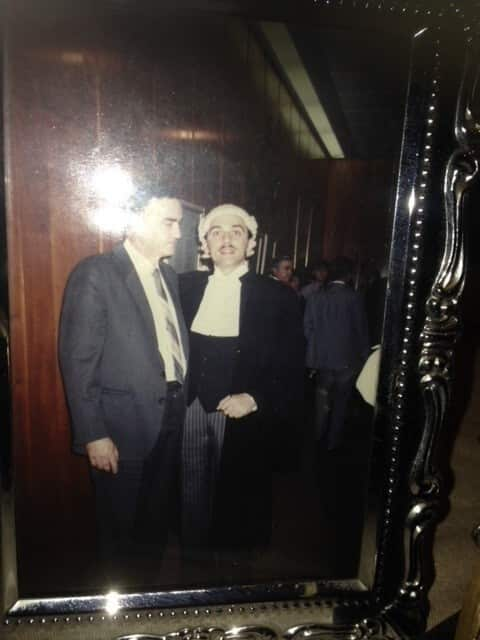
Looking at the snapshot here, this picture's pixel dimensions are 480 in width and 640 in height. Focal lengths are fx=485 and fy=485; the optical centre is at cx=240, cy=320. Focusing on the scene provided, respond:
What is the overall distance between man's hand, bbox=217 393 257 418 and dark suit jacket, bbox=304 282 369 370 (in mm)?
121

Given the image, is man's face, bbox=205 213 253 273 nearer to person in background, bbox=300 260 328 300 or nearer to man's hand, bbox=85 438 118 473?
person in background, bbox=300 260 328 300

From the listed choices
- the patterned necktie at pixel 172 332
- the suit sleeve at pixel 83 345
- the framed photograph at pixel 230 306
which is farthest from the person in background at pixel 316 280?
the suit sleeve at pixel 83 345

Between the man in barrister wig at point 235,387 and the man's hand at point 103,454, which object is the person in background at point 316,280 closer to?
the man in barrister wig at point 235,387

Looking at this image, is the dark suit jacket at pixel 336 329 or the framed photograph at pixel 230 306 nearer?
the framed photograph at pixel 230 306

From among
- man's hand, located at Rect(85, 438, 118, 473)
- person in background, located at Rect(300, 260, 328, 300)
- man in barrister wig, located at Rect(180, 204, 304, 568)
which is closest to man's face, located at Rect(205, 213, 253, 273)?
man in barrister wig, located at Rect(180, 204, 304, 568)

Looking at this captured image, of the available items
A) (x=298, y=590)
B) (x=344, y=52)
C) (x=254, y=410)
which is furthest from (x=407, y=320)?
(x=298, y=590)

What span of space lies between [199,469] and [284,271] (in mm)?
378

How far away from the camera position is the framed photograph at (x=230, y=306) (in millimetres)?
711

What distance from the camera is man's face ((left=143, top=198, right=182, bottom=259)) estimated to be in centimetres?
75

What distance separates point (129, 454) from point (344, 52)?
2.41 feet

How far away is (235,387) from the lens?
2.73 ft

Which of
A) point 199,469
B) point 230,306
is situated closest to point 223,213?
point 230,306

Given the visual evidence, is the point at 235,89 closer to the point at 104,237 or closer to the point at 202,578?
the point at 104,237

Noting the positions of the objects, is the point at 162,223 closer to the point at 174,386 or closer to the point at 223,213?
the point at 223,213
